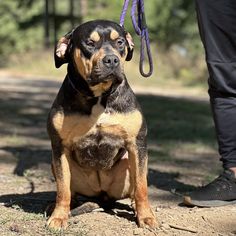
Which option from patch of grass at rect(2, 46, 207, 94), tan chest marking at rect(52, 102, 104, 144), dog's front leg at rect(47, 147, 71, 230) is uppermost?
tan chest marking at rect(52, 102, 104, 144)

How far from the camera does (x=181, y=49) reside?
25828 millimetres

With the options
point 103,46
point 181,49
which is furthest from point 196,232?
point 181,49

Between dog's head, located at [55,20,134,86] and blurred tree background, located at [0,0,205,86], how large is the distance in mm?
19832

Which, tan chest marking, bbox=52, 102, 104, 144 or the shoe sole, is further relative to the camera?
the shoe sole

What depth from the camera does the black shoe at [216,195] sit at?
14.9 feet

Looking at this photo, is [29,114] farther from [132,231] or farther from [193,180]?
[132,231]

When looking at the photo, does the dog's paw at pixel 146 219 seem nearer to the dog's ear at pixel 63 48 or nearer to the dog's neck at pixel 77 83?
the dog's neck at pixel 77 83

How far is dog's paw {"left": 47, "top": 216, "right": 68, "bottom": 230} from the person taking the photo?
3.95 meters

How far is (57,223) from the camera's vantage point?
3.98m

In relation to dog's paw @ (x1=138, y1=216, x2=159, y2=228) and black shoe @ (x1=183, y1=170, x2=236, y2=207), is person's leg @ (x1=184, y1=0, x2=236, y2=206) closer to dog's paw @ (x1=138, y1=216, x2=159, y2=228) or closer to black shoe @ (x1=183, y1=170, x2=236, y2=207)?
black shoe @ (x1=183, y1=170, x2=236, y2=207)

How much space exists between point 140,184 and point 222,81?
111 cm

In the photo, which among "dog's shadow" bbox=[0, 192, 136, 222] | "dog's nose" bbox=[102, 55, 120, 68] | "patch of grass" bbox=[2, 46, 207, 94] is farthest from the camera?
"patch of grass" bbox=[2, 46, 207, 94]

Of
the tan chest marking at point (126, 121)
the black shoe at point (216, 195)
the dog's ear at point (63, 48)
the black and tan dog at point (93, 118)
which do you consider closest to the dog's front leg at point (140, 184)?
the black and tan dog at point (93, 118)

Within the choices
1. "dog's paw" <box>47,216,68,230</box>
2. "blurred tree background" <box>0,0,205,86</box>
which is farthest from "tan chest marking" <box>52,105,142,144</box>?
"blurred tree background" <box>0,0,205,86</box>
